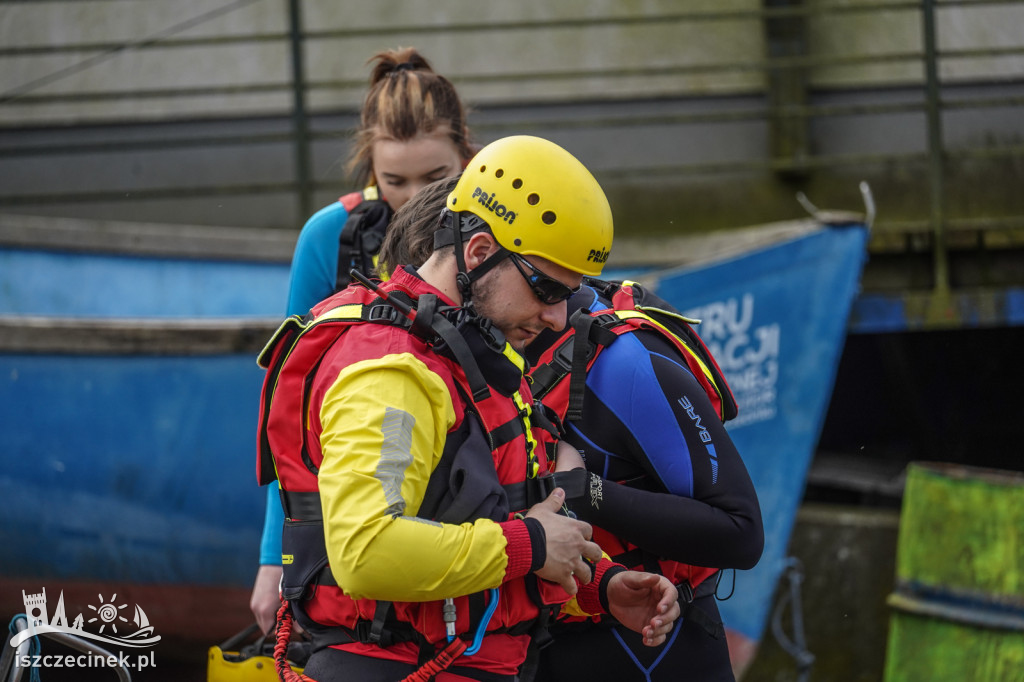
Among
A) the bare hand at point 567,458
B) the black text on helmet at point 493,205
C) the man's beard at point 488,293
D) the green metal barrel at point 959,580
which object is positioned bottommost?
the green metal barrel at point 959,580

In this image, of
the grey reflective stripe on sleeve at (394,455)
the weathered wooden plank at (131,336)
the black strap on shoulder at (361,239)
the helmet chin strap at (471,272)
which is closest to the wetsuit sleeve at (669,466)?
the helmet chin strap at (471,272)

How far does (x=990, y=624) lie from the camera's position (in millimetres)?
4602

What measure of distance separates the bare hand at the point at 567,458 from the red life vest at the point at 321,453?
0.40 ft

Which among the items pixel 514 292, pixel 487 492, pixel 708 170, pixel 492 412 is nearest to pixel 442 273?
pixel 514 292

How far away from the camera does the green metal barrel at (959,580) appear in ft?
15.1

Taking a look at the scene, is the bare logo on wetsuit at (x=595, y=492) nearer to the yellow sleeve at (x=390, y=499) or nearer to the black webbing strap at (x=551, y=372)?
the black webbing strap at (x=551, y=372)

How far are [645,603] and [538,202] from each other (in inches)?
35.1

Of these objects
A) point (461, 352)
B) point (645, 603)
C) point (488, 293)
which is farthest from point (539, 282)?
point (645, 603)

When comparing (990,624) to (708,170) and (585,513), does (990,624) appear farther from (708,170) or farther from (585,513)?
(708,170)

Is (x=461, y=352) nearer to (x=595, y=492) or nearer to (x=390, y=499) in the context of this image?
(x=390, y=499)

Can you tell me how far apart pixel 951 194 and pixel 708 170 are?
6.45 feet

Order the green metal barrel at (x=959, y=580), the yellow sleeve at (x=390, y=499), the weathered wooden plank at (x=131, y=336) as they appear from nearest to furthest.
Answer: the yellow sleeve at (x=390, y=499), the weathered wooden plank at (x=131, y=336), the green metal barrel at (x=959, y=580)

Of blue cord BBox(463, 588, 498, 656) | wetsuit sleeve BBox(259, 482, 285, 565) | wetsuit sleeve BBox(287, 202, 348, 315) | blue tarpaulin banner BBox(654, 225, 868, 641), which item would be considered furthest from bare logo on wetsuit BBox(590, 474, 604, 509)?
blue tarpaulin banner BBox(654, 225, 868, 641)

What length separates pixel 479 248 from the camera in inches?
71.1
